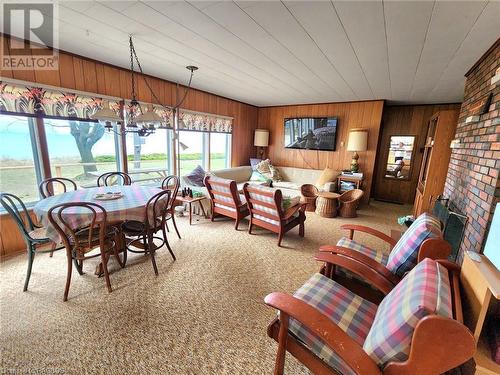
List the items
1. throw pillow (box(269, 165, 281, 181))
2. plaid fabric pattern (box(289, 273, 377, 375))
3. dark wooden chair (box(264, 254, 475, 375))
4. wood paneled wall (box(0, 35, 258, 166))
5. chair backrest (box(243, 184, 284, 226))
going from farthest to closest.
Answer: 1. throw pillow (box(269, 165, 281, 181))
2. chair backrest (box(243, 184, 284, 226))
3. wood paneled wall (box(0, 35, 258, 166))
4. plaid fabric pattern (box(289, 273, 377, 375))
5. dark wooden chair (box(264, 254, 475, 375))

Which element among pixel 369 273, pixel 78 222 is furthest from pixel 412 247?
pixel 78 222

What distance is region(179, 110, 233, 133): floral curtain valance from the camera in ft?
13.9

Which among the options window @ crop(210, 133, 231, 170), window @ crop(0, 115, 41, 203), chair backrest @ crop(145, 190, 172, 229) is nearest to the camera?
chair backrest @ crop(145, 190, 172, 229)

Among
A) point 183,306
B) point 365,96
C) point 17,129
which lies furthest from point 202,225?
point 365,96

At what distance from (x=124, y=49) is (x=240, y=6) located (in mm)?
1683

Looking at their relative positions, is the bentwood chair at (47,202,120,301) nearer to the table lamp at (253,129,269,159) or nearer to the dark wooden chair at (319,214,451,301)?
the dark wooden chair at (319,214,451,301)

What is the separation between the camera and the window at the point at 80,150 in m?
2.83

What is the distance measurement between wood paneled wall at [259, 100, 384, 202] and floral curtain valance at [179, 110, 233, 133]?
1377 millimetres

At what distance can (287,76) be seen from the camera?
3.31 meters

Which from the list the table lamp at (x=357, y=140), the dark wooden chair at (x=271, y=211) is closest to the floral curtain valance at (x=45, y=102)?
the dark wooden chair at (x=271, y=211)

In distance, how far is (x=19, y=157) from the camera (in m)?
2.58

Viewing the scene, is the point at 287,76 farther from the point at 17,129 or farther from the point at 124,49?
the point at 17,129

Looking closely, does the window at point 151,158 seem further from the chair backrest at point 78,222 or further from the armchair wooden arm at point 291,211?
the armchair wooden arm at point 291,211

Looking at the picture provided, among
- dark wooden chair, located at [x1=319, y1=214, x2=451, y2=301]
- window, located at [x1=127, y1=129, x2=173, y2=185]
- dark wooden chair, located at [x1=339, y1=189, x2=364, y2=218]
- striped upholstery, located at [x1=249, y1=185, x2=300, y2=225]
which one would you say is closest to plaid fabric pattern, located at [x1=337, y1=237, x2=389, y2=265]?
dark wooden chair, located at [x1=319, y1=214, x2=451, y2=301]
